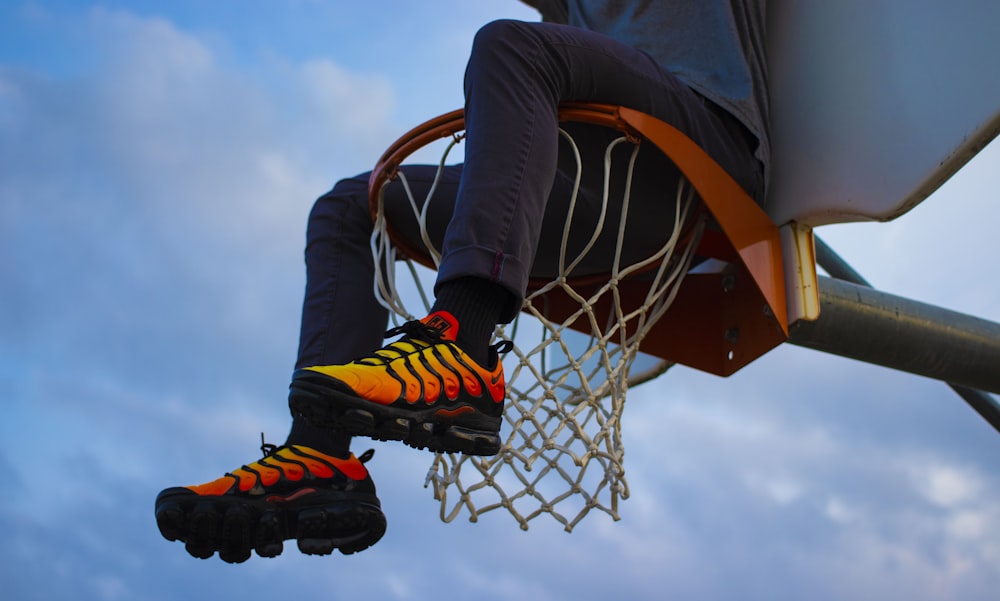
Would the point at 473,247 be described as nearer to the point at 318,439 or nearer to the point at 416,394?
the point at 416,394

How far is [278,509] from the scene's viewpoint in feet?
6.05

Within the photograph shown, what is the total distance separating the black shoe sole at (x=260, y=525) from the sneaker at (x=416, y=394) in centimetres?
36

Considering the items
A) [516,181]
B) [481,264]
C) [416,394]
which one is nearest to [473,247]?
[481,264]

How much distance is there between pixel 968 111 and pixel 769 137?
0.57 m

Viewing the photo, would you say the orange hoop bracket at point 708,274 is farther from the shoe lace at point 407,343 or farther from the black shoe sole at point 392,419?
the black shoe sole at point 392,419

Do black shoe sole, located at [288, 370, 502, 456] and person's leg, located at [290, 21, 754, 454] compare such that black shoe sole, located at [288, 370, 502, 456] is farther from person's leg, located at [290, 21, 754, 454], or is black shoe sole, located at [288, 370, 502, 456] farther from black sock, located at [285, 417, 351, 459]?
black sock, located at [285, 417, 351, 459]

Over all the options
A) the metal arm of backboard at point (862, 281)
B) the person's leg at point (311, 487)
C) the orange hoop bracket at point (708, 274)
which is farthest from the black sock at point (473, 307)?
the metal arm of backboard at point (862, 281)

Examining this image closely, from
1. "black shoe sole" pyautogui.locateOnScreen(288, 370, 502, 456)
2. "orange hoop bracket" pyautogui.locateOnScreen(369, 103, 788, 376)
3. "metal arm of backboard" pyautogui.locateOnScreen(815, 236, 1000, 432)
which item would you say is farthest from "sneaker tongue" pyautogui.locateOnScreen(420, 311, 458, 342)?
"metal arm of backboard" pyautogui.locateOnScreen(815, 236, 1000, 432)

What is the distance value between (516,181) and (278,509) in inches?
27.8

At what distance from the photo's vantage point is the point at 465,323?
169 cm

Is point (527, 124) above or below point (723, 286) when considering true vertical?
below

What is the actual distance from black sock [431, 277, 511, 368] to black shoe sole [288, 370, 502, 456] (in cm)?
11

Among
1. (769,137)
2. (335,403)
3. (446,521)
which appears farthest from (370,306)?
(769,137)

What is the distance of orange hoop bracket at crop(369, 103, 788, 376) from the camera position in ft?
7.07
